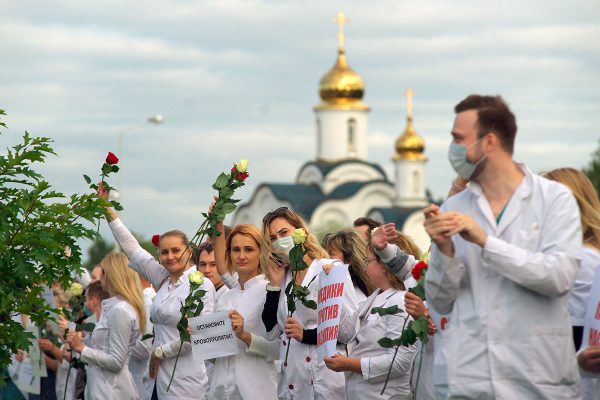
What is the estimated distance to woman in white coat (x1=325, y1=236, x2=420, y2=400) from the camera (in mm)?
8391

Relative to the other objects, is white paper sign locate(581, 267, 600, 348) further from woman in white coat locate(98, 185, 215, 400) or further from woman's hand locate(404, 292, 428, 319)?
woman in white coat locate(98, 185, 215, 400)

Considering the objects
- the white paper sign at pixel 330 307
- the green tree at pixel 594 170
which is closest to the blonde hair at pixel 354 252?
the white paper sign at pixel 330 307

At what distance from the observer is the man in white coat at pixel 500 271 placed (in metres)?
5.60

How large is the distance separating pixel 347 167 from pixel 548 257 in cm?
8388

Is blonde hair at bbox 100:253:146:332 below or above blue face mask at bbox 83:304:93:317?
above

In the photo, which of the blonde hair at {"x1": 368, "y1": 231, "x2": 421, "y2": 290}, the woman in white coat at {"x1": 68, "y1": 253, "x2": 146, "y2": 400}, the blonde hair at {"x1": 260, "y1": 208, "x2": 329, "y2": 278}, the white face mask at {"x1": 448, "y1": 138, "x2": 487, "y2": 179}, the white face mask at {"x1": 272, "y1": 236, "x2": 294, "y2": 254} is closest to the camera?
the white face mask at {"x1": 448, "y1": 138, "x2": 487, "y2": 179}

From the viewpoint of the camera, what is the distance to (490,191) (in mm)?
5898

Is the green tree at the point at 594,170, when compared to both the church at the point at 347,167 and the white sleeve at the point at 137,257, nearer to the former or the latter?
the church at the point at 347,167

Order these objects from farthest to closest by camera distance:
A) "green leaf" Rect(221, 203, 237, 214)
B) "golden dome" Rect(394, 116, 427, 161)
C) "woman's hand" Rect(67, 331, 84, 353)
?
"golden dome" Rect(394, 116, 427, 161)
"woman's hand" Rect(67, 331, 84, 353)
"green leaf" Rect(221, 203, 237, 214)

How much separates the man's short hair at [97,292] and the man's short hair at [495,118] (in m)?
7.22

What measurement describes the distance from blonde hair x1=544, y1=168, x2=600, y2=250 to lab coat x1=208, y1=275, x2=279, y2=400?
291cm

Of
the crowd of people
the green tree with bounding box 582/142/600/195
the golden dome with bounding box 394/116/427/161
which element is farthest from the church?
the crowd of people

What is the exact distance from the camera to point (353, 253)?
9.53 meters

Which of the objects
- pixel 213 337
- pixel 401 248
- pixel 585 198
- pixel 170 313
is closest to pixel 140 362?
pixel 170 313
